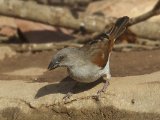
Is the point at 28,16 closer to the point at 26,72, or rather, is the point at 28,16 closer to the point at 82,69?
the point at 26,72

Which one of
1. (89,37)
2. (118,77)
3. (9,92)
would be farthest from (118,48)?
(9,92)

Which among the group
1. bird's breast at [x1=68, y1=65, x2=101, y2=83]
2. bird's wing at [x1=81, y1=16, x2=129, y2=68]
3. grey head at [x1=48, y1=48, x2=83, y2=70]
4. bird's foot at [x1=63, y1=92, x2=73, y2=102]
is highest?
bird's wing at [x1=81, y1=16, x2=129, y2=68]

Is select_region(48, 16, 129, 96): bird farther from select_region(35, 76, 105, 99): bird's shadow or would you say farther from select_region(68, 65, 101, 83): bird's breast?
select_region(35, 76, 105, 99): bird's shadow

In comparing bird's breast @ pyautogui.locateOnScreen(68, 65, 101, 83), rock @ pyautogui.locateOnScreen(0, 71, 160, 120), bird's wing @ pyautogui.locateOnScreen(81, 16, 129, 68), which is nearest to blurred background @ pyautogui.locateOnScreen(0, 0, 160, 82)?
bird's wing @ pyautogui.locateOnScreen(81, 16, 129, 68)

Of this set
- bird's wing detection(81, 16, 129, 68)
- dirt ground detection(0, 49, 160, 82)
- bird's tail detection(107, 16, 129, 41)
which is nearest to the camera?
bird's wing detection(81, 16, 129, 68)

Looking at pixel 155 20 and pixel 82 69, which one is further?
pixel 155 20

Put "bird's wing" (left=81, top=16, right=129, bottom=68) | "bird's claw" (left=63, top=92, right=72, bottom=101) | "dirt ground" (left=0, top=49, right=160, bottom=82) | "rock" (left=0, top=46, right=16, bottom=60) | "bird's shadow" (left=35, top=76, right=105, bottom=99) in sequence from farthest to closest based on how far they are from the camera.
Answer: "rock" (left=0, top=46, right=16, bottom=60)
"dirt ground" (left=0, top=49, right=160, bottom=82)
"bird's shadow" (left=35, top=76, right=105, bottom=99)
"bird's wing" (left=81, top=16, right=129, bottom=68)
"bird's claw" (left=63, top=92, right=72, bottom=101)

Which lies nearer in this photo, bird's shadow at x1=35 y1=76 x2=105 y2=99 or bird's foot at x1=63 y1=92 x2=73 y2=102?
bird's foot at x1=63 y1=92 x2=73 y2=102
